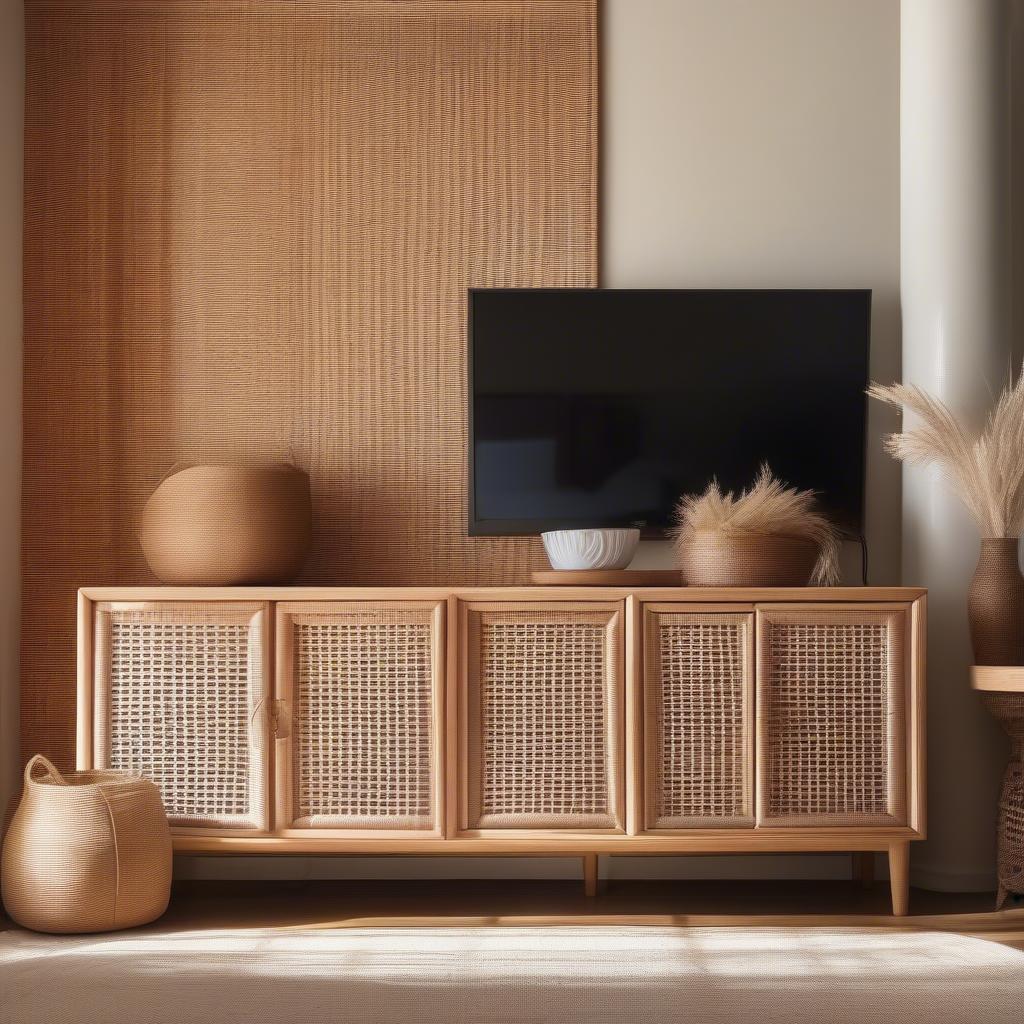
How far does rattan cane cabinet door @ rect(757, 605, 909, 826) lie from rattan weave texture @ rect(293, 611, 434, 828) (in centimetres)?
74

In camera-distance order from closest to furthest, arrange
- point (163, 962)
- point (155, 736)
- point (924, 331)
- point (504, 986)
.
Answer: point (504, 986) < point (163, 962) < point (155, 736) < point (924, 331)

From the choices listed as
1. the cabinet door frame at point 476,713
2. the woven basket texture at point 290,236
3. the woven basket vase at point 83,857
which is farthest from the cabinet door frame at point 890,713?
the woven basket vase at point 83,857

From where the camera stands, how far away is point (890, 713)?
7.91 feet

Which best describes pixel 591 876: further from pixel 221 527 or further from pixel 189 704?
pixel 221 527

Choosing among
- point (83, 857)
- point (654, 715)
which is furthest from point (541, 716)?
point (83, 857)

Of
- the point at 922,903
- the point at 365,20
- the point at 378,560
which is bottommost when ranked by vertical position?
the point at 922,903

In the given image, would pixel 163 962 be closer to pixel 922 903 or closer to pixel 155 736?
pixel 155 736

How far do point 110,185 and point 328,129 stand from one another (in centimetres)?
60

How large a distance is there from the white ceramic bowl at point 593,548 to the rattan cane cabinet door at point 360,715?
12.6 inches

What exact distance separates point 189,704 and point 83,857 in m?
0.38

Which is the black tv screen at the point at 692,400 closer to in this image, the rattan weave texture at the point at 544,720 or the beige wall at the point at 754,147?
the beige wall at the point at 754,147

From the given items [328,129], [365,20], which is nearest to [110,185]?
[328,129]

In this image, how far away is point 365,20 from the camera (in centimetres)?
295

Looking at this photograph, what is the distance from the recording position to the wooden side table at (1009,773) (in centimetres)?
246
